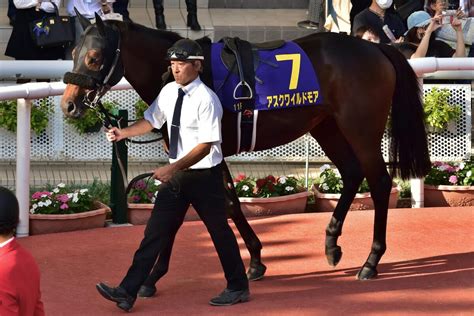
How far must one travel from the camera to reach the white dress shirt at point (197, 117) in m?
7.02

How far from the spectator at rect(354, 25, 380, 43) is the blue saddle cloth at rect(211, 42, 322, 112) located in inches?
116

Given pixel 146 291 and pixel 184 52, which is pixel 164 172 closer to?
pixel 184 52

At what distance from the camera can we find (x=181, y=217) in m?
7.34

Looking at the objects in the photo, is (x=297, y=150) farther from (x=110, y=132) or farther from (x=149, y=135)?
(x=110, y=132)

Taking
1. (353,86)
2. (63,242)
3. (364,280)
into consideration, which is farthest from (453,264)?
(63,242)

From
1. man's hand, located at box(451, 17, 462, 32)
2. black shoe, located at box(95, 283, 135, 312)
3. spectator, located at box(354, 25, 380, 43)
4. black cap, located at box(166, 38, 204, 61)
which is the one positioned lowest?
black shoe, located at box(95, 283, 135, 312)

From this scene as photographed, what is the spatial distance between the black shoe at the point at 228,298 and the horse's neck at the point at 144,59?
1.24 m

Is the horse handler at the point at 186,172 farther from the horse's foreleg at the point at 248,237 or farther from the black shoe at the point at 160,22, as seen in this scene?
the black shoe at the point at 160,22

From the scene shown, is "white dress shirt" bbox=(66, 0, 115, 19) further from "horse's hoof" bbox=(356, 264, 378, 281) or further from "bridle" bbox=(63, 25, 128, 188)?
"horse's hoof" bbox=(356, 264, 378, 281)

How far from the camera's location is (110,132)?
706 cm

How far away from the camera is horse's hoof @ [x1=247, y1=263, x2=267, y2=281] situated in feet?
26.1

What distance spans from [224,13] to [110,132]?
8.57 metres

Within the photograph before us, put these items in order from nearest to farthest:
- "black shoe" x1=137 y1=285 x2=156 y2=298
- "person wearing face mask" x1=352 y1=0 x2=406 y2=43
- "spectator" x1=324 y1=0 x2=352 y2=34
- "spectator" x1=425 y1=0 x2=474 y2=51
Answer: "black shoe" x1=137 y1=285 x2=156 y2=298 < "person wearing face mask" x1=352 y1=0 x2=406 y2=43 < "spectator" x1=425 y1=0 x2=474 y2=51 < "spectator" x1=324 y1=0 x2=352 y2=34

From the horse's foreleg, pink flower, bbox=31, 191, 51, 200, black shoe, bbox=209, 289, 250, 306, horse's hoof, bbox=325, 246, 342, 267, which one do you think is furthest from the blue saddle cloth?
pink flower, bbox=31, 191, 51, 200
